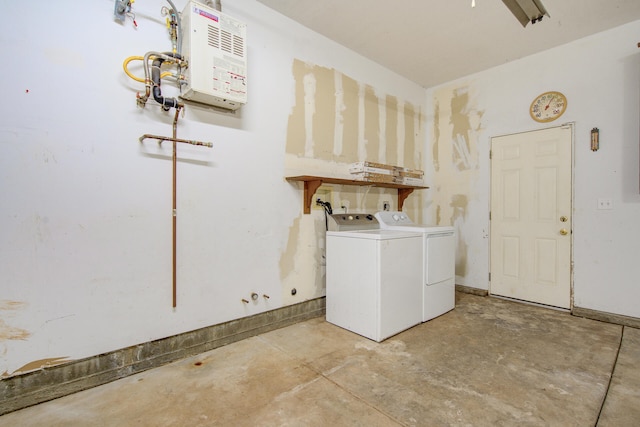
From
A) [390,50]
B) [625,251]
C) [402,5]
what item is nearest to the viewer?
[402,5]

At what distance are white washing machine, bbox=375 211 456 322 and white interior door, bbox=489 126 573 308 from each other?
0.95m

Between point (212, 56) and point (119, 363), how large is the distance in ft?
7.06

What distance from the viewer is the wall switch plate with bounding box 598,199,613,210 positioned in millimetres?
2934

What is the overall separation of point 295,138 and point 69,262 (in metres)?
1.96

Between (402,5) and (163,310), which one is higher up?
(402,5)

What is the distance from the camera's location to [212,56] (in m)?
2.09

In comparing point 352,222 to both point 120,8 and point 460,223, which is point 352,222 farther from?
point 120,8

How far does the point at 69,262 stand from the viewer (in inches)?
70.6

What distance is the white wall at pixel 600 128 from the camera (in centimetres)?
283

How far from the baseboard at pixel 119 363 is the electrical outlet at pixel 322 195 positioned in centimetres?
108

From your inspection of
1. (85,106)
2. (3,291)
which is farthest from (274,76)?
(3,291)

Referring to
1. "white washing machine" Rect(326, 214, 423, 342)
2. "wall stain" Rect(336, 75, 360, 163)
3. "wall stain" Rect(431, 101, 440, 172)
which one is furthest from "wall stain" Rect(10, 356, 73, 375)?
"wall stain" Rect(431, 101, 440, 172)

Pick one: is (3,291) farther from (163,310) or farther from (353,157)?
(353,157)

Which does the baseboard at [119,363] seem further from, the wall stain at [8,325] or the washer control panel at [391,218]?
the washer control panel at [391,218]
